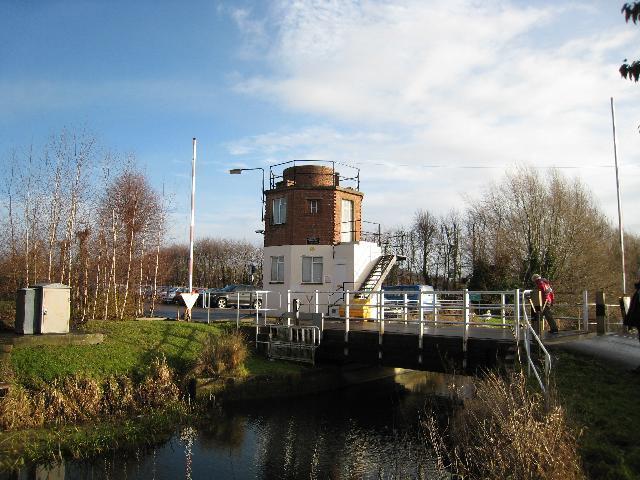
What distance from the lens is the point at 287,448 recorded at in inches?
444

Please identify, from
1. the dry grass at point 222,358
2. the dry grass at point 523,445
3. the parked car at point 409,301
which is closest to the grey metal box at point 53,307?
the dry grass at point 222,358

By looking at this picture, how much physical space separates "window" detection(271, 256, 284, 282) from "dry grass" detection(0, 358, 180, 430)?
10705 mm

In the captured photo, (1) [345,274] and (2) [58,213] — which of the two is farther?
(1) [345,274]

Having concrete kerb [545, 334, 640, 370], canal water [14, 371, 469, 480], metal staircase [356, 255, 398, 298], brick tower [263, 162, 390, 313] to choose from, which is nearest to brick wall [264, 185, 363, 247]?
brick tower [263, 162, 390, 313]

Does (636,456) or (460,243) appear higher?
(460,243)

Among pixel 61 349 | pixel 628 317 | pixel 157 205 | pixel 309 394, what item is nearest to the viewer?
pixel 628 317

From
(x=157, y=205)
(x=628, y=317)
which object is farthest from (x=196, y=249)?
(x=628, y=317)

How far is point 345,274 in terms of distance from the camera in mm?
23469

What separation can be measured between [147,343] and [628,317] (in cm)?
1160

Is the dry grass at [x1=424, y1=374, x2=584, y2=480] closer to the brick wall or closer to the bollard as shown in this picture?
the bollard

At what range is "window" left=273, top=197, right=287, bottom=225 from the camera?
24734 mm

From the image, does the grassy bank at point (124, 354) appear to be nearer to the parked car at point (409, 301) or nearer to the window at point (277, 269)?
the parked car at point (409, 301)

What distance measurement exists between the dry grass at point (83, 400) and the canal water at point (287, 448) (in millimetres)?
1344

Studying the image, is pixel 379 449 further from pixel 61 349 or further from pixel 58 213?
pixel 58 213
